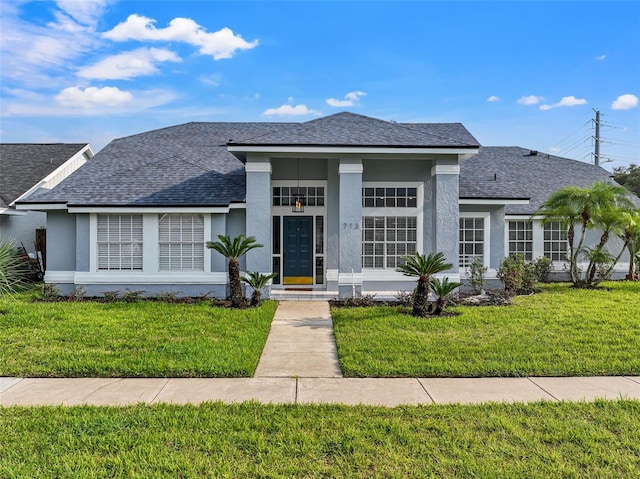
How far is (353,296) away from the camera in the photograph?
1245 cm

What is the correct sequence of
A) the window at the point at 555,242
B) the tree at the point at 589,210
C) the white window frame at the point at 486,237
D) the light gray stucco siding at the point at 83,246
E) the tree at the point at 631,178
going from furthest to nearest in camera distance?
the tree at the point at 631,178 → the window at the point at 555,242 → the white window frame at the point at 486,237 → the tree at the point at 589,210 → the light gray stucco siding at the point at 83,246

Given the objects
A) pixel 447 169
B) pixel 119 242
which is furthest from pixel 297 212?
pixel 119 242

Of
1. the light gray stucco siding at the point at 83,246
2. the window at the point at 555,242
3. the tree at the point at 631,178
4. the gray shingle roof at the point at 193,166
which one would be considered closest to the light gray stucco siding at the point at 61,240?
the light gray stucco siding at the point at 83,246

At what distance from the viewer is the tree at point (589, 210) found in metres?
13.9

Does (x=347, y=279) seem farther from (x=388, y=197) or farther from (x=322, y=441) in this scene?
(x=322, y=441)

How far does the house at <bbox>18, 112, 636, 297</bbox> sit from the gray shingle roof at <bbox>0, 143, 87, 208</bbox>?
240 inches

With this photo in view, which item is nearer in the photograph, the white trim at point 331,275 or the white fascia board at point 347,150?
the white fascia board at point 347,150

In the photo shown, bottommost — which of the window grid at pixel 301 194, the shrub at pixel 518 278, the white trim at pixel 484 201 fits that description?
the shrub at pixel 518 278

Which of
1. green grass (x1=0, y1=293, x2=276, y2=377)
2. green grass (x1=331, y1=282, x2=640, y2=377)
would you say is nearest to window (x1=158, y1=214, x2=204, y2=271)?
green grass (x1=0, y1=293, x2=276, y2=377)

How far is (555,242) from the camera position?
1658cm

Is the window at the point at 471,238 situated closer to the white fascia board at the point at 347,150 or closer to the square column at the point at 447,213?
the square column at the point at 447,213

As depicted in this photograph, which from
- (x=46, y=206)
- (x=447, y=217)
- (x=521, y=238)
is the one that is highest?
(x=46, y=206)

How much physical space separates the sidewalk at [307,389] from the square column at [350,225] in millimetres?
5754

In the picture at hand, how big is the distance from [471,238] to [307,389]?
424 inches
